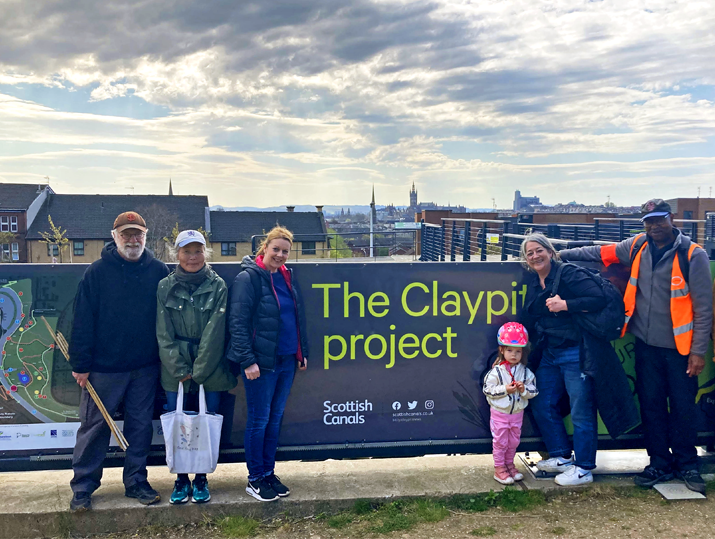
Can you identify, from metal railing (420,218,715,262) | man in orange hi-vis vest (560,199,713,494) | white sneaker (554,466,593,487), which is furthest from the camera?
metal railing (420,218,715,262)

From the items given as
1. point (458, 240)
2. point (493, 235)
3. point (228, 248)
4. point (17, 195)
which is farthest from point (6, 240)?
point (493, 235)

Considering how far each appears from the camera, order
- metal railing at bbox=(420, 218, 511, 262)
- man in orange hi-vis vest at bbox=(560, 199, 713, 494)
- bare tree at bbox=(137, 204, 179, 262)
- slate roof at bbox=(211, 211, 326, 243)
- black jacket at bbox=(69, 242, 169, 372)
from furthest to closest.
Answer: slate roof at bbox=(211, 211, 326, 243), bare tree at bbox=(137, 204, 179, 262), metal railing at bbox=(420, 218, 511, 262), man in orange hi-vis vest at bbox=(560, 199, 713, 494), black jacket at bbox=(69, 242, 169, 372)

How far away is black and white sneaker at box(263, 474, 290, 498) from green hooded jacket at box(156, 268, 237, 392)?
81 cm

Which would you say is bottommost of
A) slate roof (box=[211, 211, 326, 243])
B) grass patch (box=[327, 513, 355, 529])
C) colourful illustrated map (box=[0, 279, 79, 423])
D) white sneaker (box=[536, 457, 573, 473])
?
grass patch (box=[327, 513, 355, 529])

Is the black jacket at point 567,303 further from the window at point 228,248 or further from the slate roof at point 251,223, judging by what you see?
the window at point 228,248

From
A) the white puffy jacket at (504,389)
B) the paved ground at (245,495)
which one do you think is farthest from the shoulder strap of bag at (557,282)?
the paved ground at (245,495)

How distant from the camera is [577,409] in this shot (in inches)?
165

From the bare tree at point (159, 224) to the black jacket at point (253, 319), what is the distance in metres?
63.3

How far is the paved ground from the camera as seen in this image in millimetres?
3842

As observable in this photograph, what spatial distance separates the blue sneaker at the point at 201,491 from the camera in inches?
154

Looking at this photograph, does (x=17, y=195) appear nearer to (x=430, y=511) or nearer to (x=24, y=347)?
(x=24, y=347)

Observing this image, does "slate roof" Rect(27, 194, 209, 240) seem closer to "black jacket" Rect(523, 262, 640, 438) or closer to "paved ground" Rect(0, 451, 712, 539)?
"paved ground" Rect(0, 451, 712, 539)

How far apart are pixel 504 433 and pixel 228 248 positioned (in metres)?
63.5

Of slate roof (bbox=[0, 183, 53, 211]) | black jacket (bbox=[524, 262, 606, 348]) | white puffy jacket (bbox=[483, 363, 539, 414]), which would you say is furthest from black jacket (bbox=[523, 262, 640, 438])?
slate roof (bbox=[0, 183, 53, 211])
